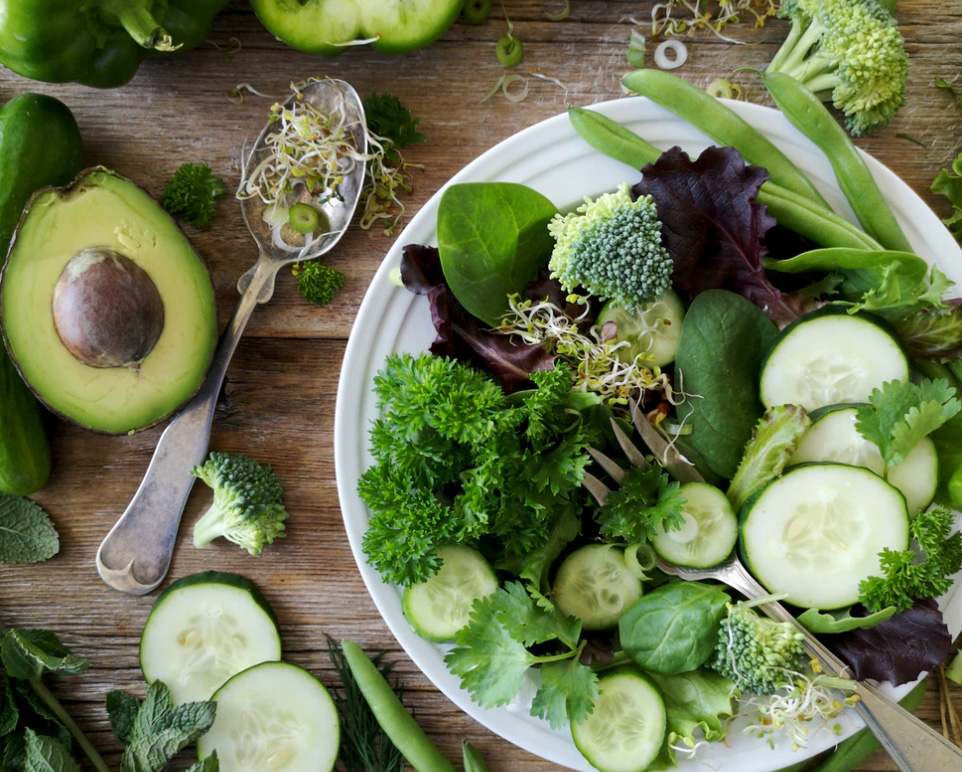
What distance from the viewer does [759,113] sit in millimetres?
1926

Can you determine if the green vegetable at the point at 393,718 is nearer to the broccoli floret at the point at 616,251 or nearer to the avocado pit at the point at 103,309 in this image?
the avocado pit at the point at 103,309

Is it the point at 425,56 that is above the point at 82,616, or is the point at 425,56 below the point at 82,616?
above

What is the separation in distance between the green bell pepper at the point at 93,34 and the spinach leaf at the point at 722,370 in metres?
1.47

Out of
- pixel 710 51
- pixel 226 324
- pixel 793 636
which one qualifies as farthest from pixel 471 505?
pixel 710 51

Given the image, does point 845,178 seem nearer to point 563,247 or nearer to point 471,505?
point 563,247

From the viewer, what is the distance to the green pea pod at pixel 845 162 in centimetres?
188

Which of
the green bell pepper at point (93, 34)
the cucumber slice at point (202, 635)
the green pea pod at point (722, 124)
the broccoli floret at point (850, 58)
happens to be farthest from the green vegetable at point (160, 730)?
the broccoli floret at point (850, 58)

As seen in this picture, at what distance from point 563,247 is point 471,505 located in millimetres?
649

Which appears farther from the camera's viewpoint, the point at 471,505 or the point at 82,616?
the point at 82,616

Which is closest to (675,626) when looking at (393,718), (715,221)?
(393,718)

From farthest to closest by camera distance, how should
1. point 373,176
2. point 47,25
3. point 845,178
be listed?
point 373,176, point 845,178, point 47,25

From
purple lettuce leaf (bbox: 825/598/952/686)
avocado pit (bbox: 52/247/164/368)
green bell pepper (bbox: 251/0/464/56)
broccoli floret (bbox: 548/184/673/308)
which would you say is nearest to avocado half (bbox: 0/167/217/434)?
avocado pit (bbox: 52/247/164/368)

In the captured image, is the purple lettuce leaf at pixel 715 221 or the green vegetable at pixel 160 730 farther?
the green vegetable at pixel 160 730

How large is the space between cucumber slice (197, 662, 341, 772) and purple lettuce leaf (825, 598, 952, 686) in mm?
1401
